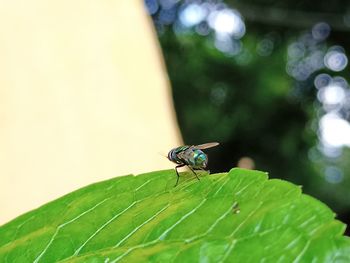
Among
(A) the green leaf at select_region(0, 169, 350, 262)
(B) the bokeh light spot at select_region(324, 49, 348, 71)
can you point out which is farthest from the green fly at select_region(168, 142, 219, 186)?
(B) the bokeh light spot at select_region(324, 49, 348, 71)

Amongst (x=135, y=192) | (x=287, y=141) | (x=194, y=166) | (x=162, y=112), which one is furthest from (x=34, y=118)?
(x=287, y=141)

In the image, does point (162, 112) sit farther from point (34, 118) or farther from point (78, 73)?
point (34, 118)

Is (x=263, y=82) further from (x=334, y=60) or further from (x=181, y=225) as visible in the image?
(x=181, y=225)

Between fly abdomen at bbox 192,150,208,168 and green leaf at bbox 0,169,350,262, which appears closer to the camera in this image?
green leaf at bbox 0,169,350,262

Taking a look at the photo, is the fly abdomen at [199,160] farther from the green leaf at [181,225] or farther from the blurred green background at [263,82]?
the blurred green background at [263,82]

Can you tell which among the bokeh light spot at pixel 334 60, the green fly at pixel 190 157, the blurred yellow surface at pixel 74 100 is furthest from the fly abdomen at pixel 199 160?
the bokeh light spot at pixel 334 60

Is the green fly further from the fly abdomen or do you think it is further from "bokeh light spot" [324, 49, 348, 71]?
"bokeh light spot" [324, 49, 348, 71]
